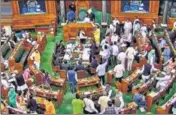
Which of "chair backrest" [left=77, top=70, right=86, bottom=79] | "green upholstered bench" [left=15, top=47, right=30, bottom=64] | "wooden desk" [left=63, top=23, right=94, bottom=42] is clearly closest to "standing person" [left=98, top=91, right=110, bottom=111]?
"chair backrest" [left=77, top=70, right=86, bottom=79]

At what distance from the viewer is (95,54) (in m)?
18.2

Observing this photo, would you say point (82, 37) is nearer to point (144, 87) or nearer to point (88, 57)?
point (88, 57)

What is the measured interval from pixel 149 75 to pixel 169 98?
49.9 inches

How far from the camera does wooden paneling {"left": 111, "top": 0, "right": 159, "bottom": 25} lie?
72.3ft

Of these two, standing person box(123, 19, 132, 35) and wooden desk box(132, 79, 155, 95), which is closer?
wooden desk box(132, 79, 155, 95)

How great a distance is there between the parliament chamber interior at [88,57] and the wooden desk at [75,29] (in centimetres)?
5

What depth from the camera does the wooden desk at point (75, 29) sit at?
67.6 ft

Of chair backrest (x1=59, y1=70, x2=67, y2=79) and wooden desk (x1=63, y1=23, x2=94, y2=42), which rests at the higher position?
wooden desk (x1=63, y1=23, x2=94, y2=42)

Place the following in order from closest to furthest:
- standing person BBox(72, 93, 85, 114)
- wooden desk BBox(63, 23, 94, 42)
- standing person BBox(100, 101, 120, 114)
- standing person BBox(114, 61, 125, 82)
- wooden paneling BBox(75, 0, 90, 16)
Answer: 1. standing person BBox(100, 101, 120, 114)
2. standing person BBox(72, 93, 85, 114)
3. standing person BBox(114, 61, 125, 82)
4. wooden desk BBox(63, 23, 94, 42)
5. wooden paneling BBox(75, 0, 90, 16)

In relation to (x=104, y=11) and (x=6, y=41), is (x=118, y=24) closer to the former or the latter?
(x=104, y=11)

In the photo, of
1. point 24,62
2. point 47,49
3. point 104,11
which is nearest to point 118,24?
point 104,11

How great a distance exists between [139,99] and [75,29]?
738 cm

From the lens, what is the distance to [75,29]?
20734mm

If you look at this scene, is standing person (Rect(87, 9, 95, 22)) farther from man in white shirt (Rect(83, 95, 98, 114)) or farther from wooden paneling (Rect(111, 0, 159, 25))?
man in white shirt (Rect(83, 95, 98, 114))
